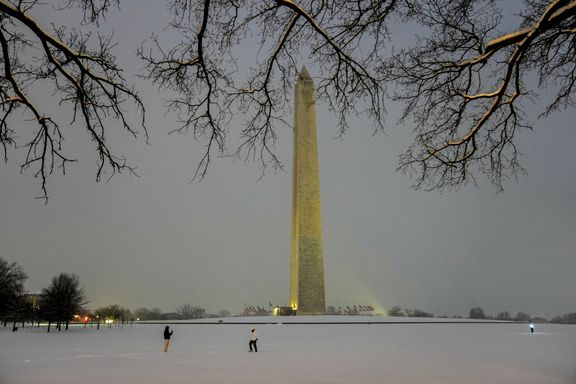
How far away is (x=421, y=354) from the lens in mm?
14141

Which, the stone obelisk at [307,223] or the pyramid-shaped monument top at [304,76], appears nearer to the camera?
the pyramid-shaped monument top at [304,76]

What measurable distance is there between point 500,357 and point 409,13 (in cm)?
1237

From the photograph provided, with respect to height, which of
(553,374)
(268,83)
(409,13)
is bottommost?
(553,374)

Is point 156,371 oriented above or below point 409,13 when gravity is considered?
below

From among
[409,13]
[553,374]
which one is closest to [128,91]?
[409,13]

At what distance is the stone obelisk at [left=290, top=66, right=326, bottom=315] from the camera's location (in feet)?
146

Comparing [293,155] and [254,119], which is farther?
[293,155]

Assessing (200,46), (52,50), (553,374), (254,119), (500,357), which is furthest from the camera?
(500,357)

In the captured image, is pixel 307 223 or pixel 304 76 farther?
pixel 307 223

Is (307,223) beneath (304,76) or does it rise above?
above

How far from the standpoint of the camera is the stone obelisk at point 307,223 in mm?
44625

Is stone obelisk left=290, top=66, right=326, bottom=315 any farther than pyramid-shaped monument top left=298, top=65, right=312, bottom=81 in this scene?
Yes

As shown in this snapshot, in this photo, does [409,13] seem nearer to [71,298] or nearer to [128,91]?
[128,91]

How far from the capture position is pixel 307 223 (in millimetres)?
45188
